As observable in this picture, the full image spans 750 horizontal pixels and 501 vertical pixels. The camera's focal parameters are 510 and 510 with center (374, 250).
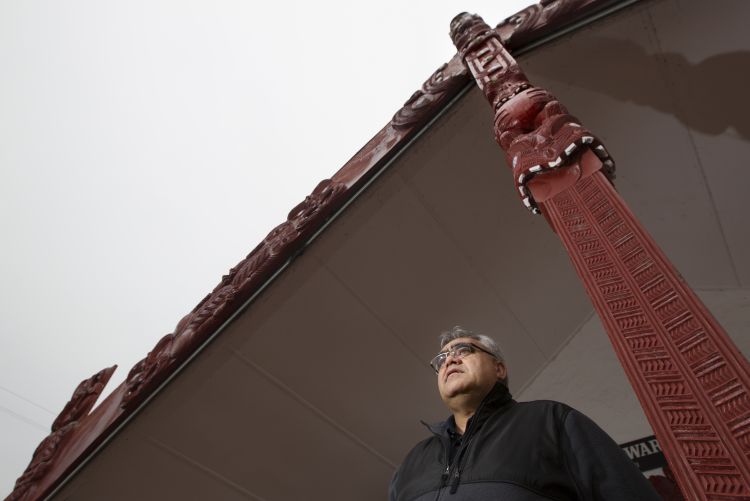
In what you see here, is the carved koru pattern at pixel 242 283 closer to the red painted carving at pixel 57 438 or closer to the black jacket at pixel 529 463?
the red painted carving at pixel 57 438

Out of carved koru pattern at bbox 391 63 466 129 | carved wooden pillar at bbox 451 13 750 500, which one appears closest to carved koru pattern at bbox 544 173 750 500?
carved wooden pillar at bbox 451 13 750 500

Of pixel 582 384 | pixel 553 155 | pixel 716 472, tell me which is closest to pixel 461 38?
pixel 553 155

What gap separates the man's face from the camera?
4.62 ft

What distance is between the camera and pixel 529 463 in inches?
42.5

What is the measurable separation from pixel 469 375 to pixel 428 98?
1.28 metres

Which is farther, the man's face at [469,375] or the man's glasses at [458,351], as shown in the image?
the man's glasses at [458,351]

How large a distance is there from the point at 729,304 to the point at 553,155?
2236mm

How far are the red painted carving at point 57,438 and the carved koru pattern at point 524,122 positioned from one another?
2520 millimetres

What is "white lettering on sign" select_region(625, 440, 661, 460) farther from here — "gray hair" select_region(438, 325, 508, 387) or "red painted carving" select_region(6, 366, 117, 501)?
"red painted carving" select_region(6, 366, 117, 501)

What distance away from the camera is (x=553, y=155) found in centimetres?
144

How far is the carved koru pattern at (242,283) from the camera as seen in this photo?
2.27 meters

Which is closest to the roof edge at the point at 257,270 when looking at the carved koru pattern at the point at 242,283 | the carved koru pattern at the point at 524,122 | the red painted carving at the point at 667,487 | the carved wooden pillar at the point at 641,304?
the carved koru pattern at the point at 242,283

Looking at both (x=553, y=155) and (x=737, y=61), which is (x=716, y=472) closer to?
(x=553, y=155)

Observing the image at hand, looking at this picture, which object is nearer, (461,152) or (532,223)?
(461,152)
